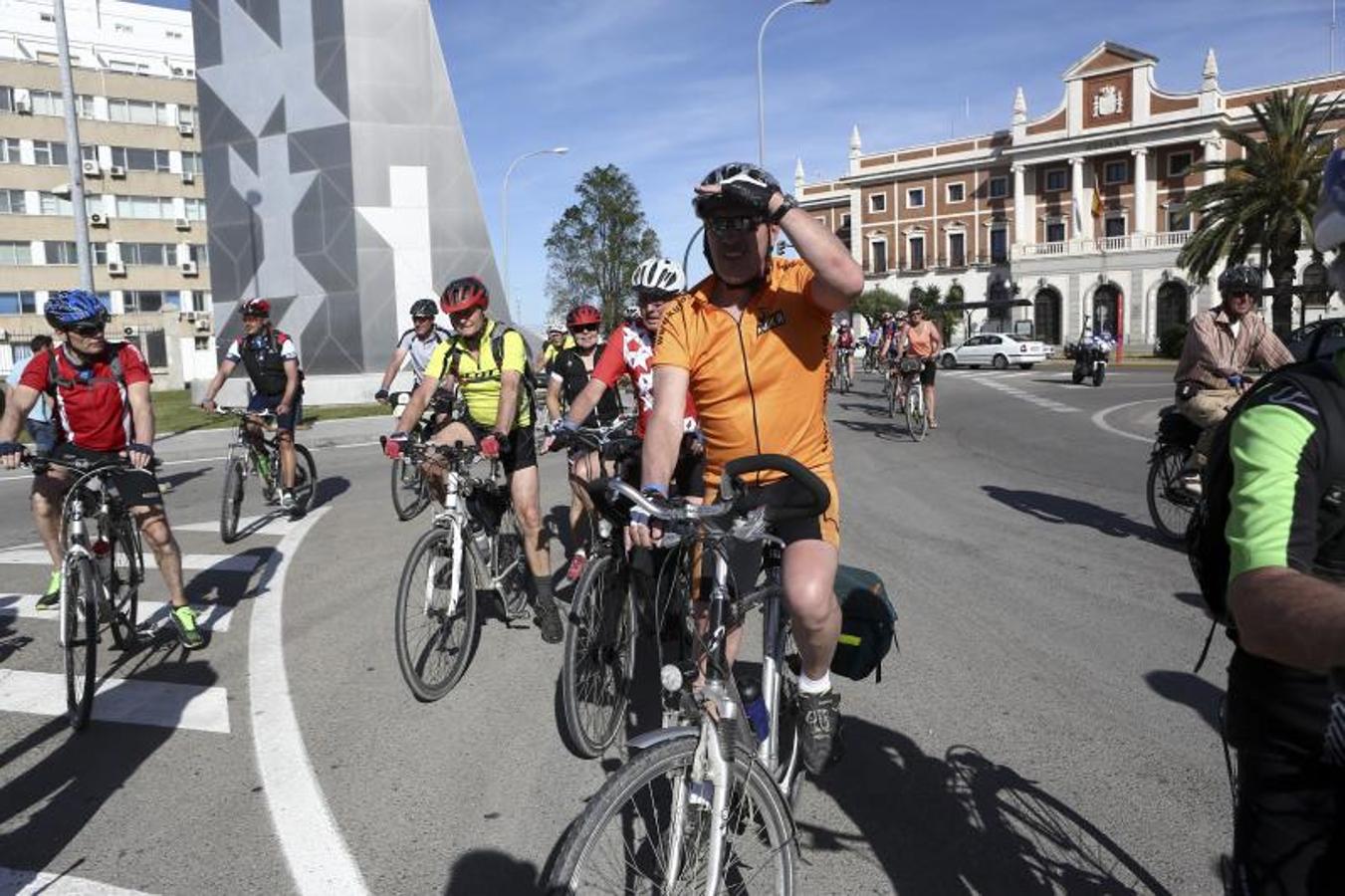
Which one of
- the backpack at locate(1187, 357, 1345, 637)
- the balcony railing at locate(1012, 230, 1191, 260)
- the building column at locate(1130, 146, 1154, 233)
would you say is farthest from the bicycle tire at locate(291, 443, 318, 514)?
the building column at locate(1130, 146, 1154, 233)

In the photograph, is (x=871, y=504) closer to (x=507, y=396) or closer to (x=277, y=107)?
(x=507, y=396)

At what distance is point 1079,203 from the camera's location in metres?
65.5

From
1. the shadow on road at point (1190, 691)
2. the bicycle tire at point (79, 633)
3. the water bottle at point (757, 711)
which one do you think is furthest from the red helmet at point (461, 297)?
the shadow on road at point (1190, 691)

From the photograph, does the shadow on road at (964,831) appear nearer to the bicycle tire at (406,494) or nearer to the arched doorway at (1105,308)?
the bicycle tire at (406,494)

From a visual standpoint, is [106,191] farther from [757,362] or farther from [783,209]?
[783,209]

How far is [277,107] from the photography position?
27.3 m

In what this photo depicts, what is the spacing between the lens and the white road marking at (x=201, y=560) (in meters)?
7.70

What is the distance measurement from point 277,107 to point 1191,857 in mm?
29409

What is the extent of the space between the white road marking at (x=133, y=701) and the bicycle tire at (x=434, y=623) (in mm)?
870

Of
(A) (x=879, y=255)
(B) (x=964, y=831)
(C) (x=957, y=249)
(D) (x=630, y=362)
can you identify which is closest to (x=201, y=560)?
(D) (x=630, y=362)

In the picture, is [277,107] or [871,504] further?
[277,107]

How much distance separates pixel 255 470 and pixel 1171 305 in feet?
208

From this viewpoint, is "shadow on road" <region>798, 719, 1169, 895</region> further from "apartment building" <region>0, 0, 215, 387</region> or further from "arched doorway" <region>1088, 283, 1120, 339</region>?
"arched doorway" <region>1088, 283, 1120, 339</region>

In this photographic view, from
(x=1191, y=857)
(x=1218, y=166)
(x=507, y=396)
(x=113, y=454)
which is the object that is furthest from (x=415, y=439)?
(x=1218, y=166)
